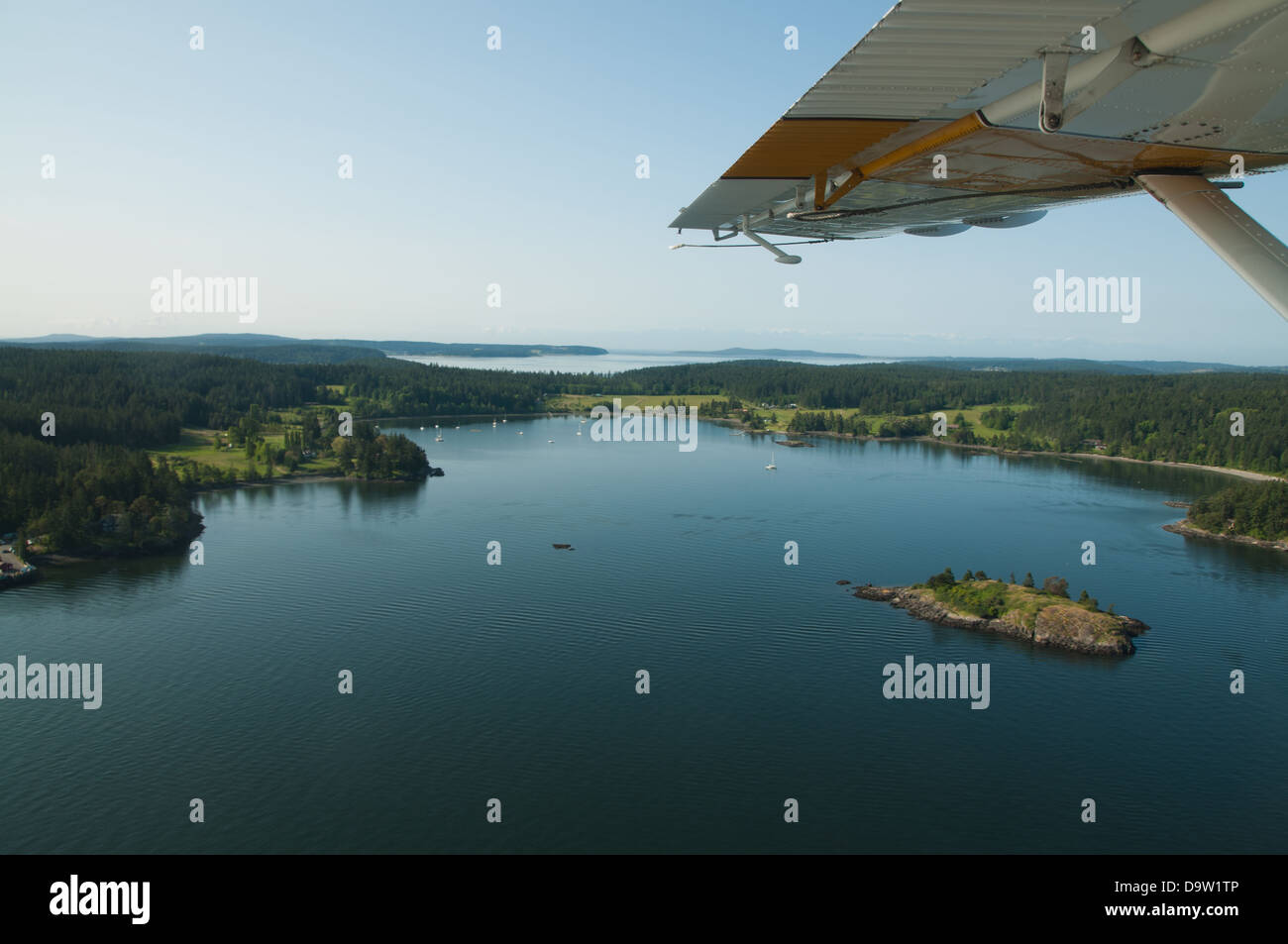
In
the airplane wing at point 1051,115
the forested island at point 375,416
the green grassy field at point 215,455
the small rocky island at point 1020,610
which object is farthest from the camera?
the green grassy field at point 215,455

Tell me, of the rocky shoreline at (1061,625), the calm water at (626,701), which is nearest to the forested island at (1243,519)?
the calm water at (626,701)

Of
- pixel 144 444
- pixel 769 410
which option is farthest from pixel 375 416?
pixel 769 410

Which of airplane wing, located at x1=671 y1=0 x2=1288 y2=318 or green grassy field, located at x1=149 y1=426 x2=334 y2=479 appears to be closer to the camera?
airplane wing, located at x1=671 y1=0 x2=1288 y2=318

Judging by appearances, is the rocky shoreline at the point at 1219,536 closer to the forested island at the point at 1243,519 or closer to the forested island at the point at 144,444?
the forested island at the point at 1243,519

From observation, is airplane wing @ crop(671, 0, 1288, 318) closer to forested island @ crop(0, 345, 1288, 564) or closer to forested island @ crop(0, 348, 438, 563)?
forested island @ crop(0, 348, 438, 563)

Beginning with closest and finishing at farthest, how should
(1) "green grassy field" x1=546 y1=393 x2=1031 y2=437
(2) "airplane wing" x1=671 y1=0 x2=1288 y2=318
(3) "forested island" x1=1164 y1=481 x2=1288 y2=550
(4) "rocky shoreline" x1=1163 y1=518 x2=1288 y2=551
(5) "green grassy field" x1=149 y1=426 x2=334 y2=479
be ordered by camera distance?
(2) "airplane wing" x1=671 y1=0 x2=1288 y2=318 → (4) "rocky shoreline" x1=1163 y1=518 x2=1288 y2=551 → (3) "forested island" x1=1164 y1=481 x2=1288 y2=550 → (5) "green grassy field" x1=149 y1=426 x2=334 y2=479 → (1) "green grassy field" x1=546 y1=393 x2=1031 y2=437

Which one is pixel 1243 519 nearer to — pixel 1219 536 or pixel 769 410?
pixel 1219 536

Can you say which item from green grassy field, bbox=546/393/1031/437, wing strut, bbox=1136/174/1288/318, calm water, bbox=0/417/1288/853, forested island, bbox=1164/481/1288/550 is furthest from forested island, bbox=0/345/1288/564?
wing strut, bbox=1136/174/1288/318

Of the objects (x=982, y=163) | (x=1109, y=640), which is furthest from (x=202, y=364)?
(x=982, y=163)
